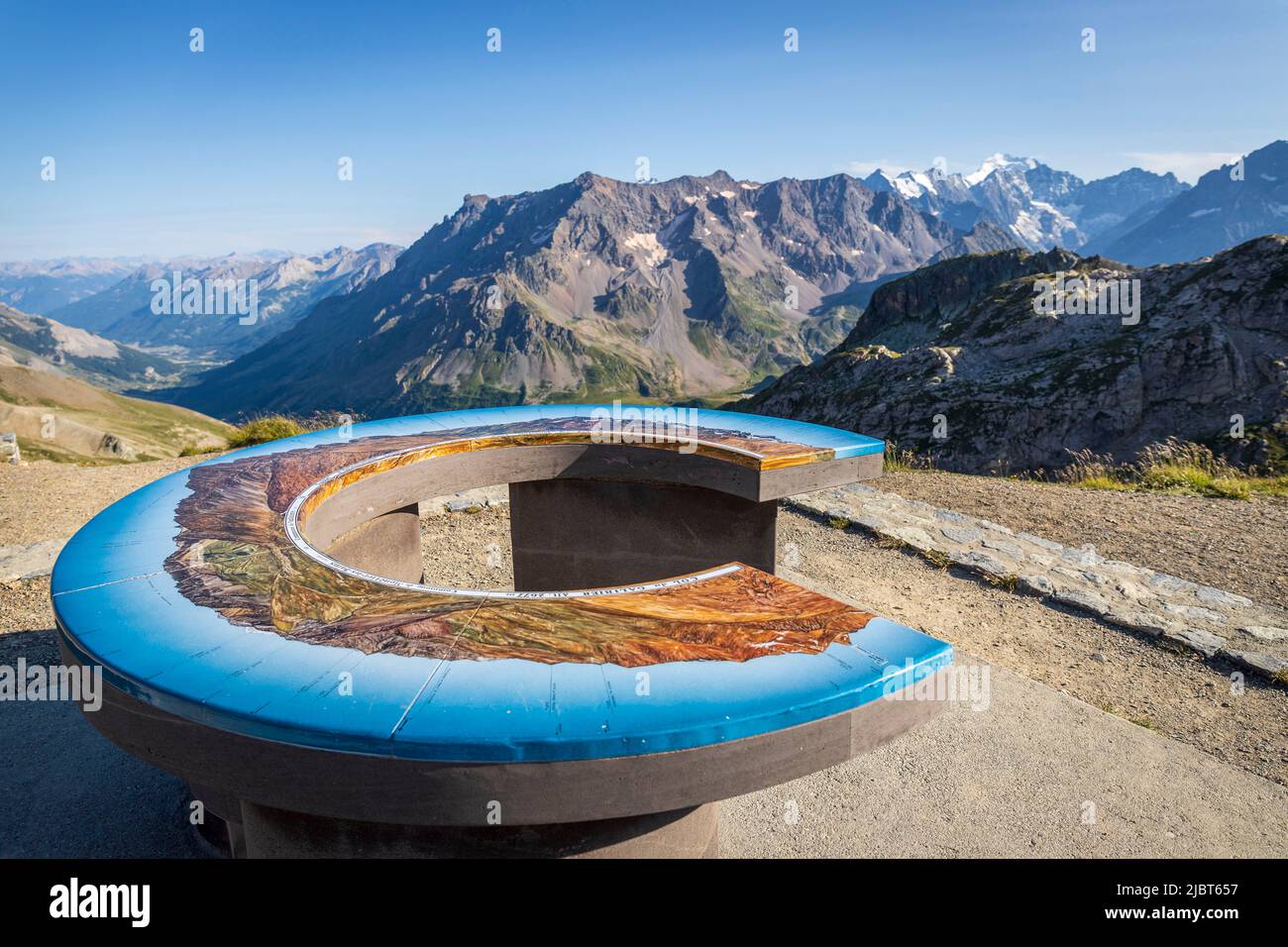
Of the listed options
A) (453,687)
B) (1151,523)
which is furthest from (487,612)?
(1151,523)

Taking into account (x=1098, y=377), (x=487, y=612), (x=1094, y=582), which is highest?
(x=1098, y=377)

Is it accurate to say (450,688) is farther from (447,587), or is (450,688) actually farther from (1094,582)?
(1094,582)

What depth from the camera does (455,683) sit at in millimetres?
4203

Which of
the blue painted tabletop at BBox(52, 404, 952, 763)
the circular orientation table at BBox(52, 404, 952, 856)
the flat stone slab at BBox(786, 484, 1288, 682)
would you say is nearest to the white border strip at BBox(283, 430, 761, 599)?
the circular orientation table at BBox(52, 404, 952, 856)

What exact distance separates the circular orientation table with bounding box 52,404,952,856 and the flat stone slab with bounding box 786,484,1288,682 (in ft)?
19.3

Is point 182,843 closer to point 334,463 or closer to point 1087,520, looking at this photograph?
point 334,463

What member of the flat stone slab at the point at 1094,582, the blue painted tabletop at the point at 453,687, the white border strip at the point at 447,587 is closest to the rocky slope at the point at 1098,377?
the flat stone slab at the point at 1094,582

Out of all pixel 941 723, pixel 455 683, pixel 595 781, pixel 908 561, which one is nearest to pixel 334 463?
pixel 455 683

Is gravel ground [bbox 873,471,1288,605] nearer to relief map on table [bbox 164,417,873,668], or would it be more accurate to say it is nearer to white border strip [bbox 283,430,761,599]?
white border strip [bbox 283,430,761,599]

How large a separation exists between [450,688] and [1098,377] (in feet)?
151

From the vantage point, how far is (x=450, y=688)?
4152 millimetres

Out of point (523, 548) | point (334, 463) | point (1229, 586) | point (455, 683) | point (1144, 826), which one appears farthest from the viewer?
point (523, 548)

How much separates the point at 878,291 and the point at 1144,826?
109 metres

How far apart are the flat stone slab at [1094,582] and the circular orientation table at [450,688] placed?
19.3ft
